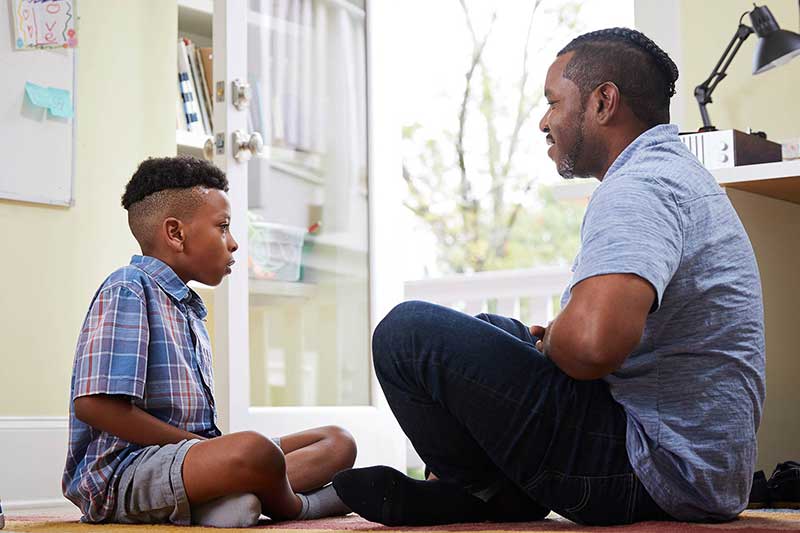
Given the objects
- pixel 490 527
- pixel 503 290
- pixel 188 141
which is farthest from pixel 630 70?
pixel 503 290

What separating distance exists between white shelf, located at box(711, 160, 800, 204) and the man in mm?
692

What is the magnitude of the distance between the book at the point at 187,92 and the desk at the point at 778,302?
1.80 metres

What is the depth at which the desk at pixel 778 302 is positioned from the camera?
7.29 ft

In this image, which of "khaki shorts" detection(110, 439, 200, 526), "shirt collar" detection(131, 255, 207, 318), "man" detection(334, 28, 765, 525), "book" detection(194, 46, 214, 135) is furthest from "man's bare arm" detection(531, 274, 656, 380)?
"book" detection(194, 46, 214, 135)

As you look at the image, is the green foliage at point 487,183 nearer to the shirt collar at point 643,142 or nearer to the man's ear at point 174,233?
the man's ear at point 174,233

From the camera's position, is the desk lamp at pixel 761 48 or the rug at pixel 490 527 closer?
the rug at pixel 490 527

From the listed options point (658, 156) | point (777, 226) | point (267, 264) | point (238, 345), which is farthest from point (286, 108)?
point (658, 156)

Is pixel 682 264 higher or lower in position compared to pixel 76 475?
higher

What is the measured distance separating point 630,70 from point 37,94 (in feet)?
6.19

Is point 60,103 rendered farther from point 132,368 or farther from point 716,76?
point 716,76

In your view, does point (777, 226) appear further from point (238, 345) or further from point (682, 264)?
point (238, 345)

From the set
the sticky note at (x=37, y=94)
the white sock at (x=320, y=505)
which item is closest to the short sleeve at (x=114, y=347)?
the white sock at (x=320, y=505)

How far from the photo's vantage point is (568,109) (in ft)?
4.68

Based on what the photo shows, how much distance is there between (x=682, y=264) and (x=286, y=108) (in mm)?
2140
